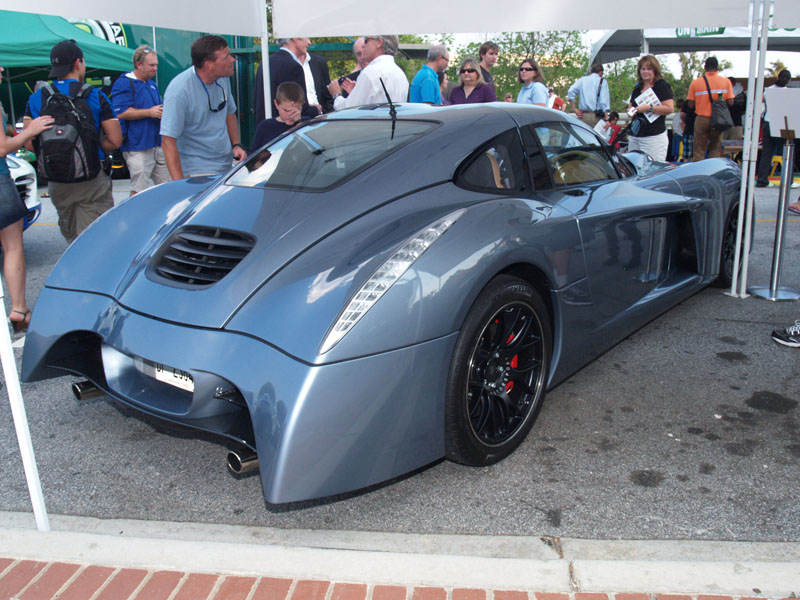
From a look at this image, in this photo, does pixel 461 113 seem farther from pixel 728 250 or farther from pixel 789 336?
pixel 728 250

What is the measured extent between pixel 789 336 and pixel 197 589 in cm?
358

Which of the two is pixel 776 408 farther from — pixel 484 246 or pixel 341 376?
pixel 341 376

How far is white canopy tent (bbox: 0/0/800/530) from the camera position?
466 cm

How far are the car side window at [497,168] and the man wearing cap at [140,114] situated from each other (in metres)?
3.95

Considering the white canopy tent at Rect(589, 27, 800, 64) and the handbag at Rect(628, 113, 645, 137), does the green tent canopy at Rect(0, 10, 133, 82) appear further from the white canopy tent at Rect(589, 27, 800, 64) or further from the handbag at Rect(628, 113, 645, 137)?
the handbag at Rect(628, 113, 645, 137)

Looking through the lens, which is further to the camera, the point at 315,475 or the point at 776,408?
the point at 776,408

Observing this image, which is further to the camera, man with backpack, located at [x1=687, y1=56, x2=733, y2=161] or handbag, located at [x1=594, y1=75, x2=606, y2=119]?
man with backpack, located at [x1=687, y1=56, x2=733, y2=161]

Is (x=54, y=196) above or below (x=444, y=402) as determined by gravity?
above

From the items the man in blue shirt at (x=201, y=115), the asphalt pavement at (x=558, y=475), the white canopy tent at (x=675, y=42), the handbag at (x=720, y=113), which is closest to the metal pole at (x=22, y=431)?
the asphalt pavement at (x=558, y=475)

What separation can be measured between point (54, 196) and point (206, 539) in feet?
11.9

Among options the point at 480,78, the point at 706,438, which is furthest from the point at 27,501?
the point at 480,78

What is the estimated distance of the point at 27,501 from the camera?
106 inches

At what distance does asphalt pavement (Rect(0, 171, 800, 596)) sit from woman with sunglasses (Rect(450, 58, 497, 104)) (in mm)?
4241

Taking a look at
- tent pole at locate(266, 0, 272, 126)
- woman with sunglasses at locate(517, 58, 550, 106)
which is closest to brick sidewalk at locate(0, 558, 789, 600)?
tent pole at locate(266, 0, 272, 126)
